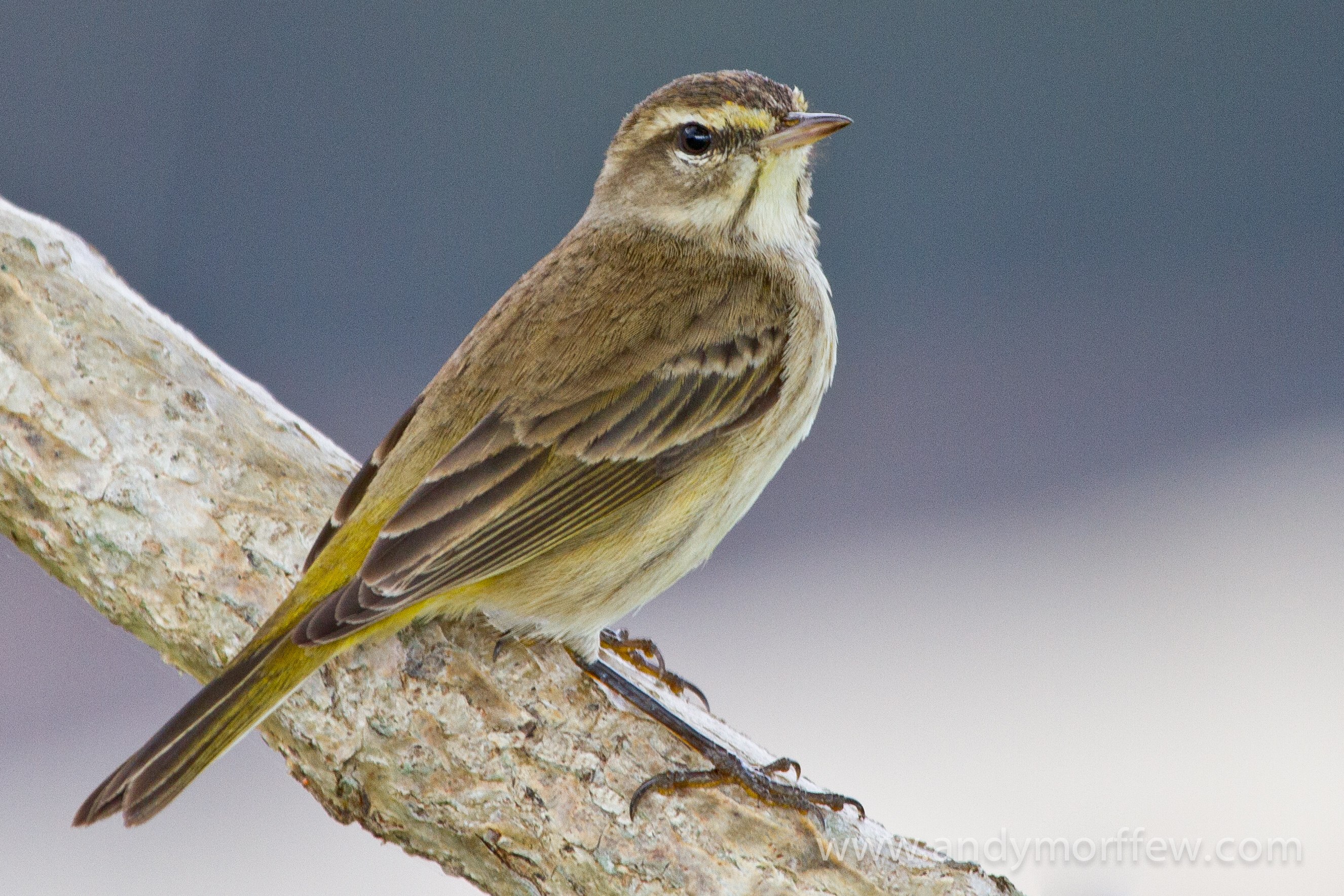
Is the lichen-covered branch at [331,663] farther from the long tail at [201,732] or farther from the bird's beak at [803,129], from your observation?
the bird's beak at [803,129]

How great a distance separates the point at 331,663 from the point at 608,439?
79cm

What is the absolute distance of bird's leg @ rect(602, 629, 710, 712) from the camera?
3584 mm

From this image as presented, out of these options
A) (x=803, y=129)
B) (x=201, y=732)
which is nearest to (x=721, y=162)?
(x=803, y=129)

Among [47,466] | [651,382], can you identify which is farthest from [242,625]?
[651,382]

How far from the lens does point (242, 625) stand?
305 centimetres

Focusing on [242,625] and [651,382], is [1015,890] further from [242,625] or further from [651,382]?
[242,625]

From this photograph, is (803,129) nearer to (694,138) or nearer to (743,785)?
(694,138)

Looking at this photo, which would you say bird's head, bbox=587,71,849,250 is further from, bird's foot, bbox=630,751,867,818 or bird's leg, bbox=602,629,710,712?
bird's foot, bbox=630,751,867,818

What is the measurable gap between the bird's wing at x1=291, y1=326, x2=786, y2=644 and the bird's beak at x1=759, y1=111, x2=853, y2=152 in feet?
1.62

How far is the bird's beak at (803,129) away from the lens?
3264 millimetres

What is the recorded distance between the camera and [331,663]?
2.96m

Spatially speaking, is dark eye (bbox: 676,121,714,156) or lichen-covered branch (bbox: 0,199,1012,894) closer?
lichen-covered branch (bbox: 0,199,1012,894)

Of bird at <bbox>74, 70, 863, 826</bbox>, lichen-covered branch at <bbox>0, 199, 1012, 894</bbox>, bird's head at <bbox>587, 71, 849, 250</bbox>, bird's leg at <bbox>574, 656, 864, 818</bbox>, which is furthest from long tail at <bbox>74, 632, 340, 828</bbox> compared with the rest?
bird's head at <bbox>587, 71, 849, 250</bbox>

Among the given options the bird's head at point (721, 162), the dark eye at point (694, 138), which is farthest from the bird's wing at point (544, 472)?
the dark eye at point (694, 138)
